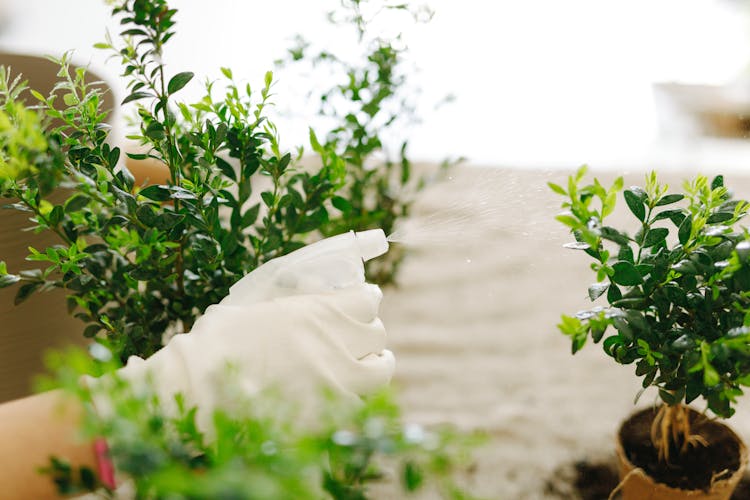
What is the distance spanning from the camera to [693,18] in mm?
2289

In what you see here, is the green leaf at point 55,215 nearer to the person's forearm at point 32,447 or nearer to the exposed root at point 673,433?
the person's forearm at point 32,447

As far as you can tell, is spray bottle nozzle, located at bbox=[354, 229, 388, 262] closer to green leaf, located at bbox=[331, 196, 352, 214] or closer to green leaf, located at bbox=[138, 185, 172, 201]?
green leaf, located at bbox=[331, 196, 352, 214]

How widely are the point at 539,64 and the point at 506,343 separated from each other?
45.5 inches

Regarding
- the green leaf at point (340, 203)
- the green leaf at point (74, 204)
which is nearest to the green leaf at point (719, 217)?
the green leaf at point (340, 203)

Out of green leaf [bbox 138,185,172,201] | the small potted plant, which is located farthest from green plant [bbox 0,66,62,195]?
the small potted plant

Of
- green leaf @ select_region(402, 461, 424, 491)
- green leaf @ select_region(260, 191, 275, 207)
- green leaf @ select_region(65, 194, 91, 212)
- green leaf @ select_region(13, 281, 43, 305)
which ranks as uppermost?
green leaf @ select_region(65, 194, 91, 212)

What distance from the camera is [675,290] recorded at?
0.71 metres

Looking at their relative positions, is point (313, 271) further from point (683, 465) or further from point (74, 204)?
point (683, 465)

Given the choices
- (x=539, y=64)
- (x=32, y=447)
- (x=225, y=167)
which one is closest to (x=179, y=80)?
(x=225, y=167)

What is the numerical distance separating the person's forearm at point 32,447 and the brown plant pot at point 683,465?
0.62m

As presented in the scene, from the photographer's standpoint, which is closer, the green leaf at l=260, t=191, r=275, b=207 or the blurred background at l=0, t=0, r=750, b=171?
the green leaf at l=260, t=191, r=275, b=207

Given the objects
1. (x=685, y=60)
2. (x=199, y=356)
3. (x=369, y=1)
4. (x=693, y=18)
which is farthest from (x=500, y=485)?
(x=693, y=18)

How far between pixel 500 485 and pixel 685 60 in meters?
1.63

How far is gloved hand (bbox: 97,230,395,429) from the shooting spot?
0.66 meters
